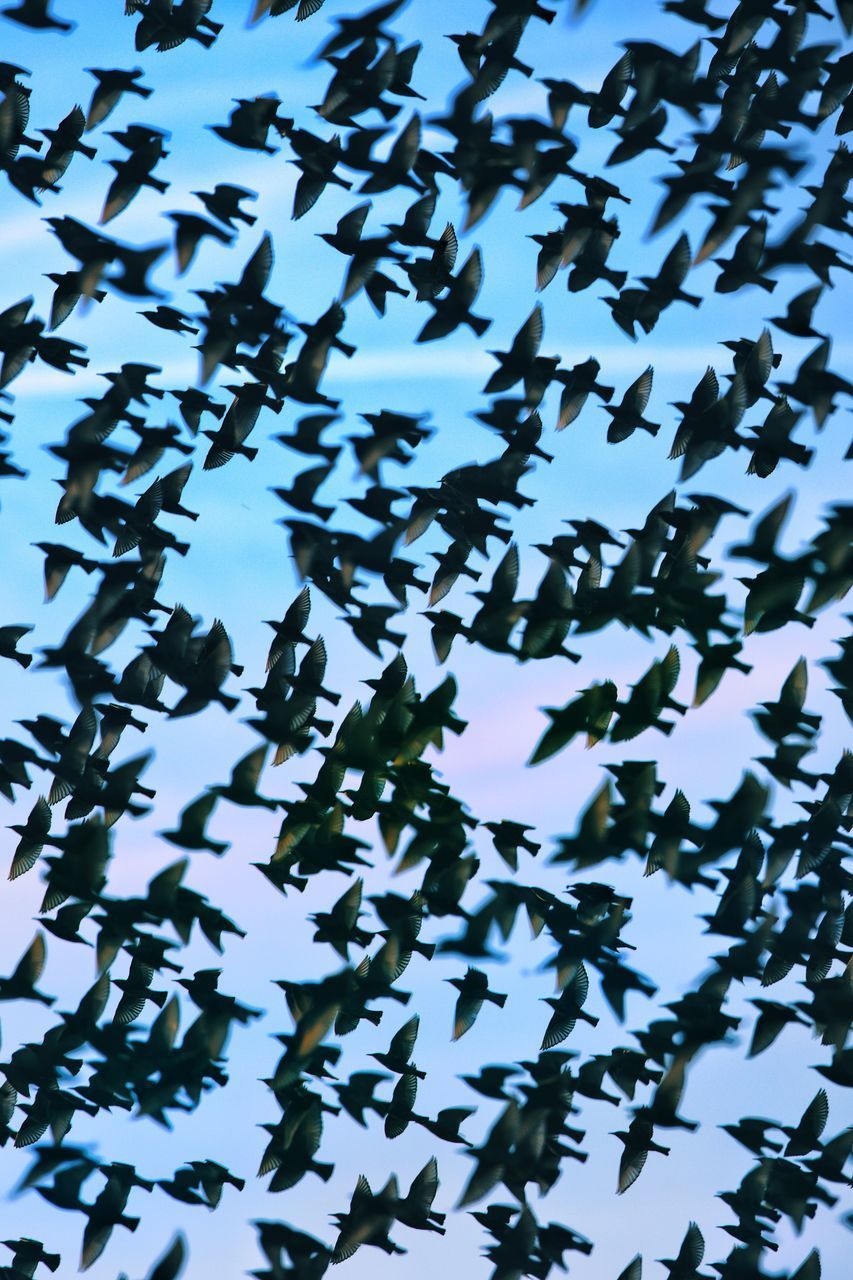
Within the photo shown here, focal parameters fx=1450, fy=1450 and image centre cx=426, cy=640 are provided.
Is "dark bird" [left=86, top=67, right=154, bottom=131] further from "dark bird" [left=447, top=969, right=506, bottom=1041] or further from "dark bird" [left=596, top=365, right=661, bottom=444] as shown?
"dark bird" [left=447, top=969, right=506, bottom=1041]

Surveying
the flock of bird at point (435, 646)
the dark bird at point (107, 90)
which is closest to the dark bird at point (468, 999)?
the flock of bird at point (435, 646)

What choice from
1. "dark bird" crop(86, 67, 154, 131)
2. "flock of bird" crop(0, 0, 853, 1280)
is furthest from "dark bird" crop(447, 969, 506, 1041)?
"dark bird" crop(86, 67, 154, 131)

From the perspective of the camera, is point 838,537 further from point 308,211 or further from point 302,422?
point 308,211

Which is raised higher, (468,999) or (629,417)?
(629,417)

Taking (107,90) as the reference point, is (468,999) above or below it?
below

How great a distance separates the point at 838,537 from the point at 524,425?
4.18 metres

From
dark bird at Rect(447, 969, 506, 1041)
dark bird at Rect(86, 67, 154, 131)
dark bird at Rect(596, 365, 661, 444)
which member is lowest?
dark bird at Rect(447, 969, 506, 1041)

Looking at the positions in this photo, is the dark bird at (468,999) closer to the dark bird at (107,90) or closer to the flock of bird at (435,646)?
the flock of bird at (435,646)

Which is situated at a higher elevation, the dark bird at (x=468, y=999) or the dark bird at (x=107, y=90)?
the dark bird at (x=107, y=90)

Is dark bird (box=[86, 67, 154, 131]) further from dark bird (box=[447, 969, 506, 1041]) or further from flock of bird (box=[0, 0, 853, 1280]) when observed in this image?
dark bird (box=[447, 969, 506, 1041])

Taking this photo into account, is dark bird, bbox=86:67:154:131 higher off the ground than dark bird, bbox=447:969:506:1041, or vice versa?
dark bird, bbox=86:67:154:131

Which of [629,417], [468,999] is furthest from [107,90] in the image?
[468,999]

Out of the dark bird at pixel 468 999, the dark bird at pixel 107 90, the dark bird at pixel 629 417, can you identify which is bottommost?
the dark bird at pixel 468 999

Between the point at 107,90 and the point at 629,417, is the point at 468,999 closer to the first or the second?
the point at 629,417
